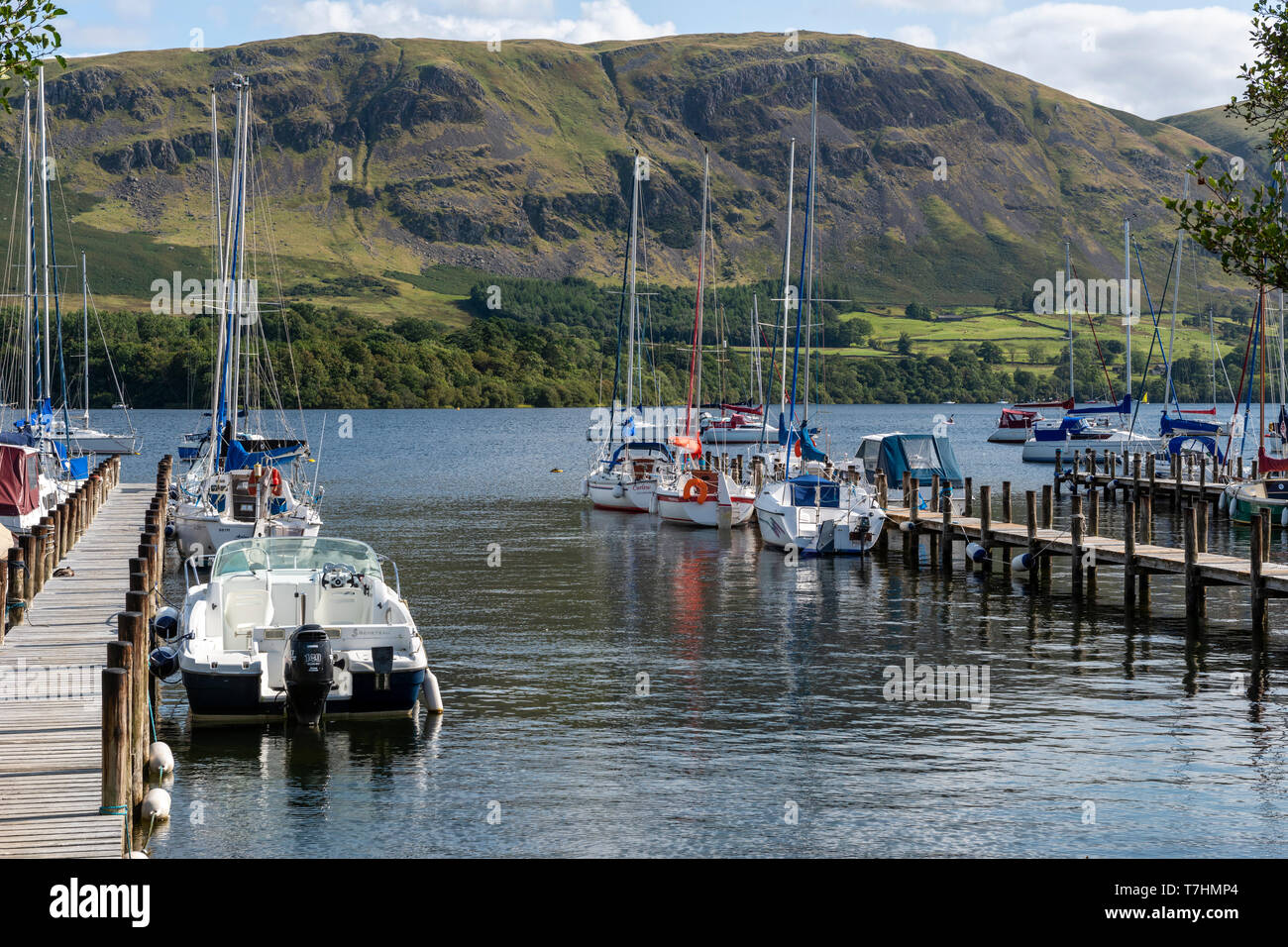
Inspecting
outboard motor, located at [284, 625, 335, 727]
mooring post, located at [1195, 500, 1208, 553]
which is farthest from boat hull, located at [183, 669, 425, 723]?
mooring post, located at [1195, 500, 1208, 553]

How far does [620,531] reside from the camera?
56719 mm

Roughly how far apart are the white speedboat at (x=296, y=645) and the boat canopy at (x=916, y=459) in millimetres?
36658

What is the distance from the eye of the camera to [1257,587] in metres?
30.7

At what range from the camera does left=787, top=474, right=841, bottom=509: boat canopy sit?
46812mm

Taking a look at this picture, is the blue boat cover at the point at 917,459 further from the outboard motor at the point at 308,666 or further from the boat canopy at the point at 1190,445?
the outboard motor at the point at 308,666

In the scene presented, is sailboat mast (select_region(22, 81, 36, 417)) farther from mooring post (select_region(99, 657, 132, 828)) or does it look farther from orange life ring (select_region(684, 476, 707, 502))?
mooring post (select_region(99, 657, 132, 828))

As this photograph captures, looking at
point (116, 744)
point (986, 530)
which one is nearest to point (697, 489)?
point (986, 530)

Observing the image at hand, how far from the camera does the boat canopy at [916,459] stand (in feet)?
190

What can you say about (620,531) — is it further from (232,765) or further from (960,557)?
(232,765)

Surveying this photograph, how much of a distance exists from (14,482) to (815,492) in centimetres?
2516

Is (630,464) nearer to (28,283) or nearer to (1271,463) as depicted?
(28,283)
